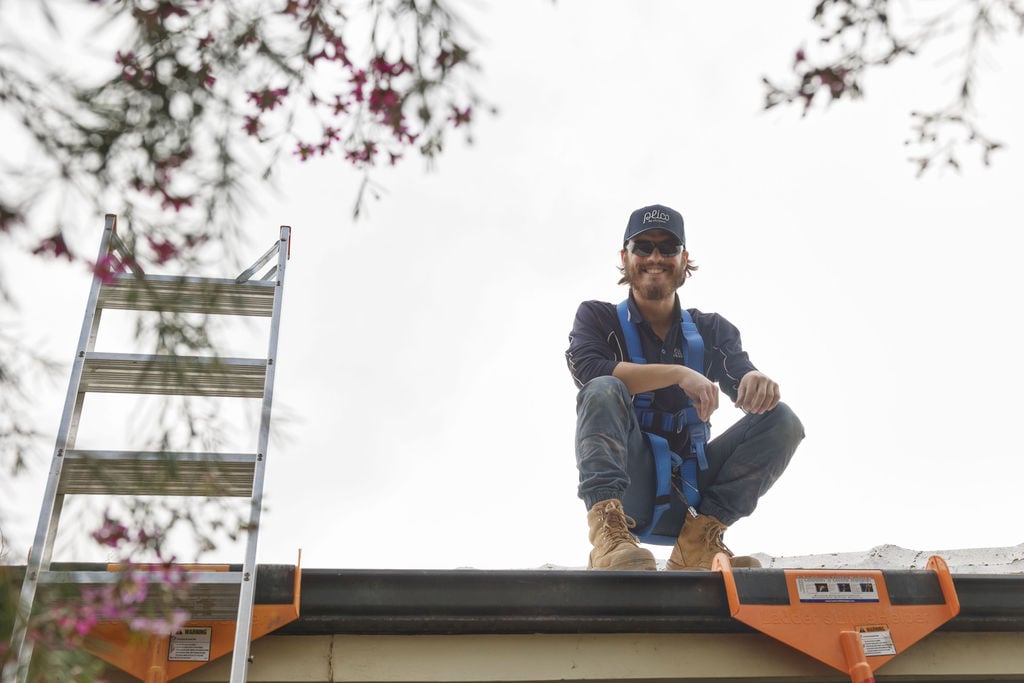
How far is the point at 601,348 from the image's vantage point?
9.93 ft

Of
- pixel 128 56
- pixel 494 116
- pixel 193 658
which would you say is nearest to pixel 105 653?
pixel 193 658

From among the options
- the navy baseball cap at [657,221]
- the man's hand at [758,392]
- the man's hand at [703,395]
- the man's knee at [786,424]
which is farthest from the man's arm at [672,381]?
the navy baseball cap at [657,221]

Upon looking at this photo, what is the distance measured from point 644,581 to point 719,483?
95 cm

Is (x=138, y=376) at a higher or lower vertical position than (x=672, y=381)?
lower

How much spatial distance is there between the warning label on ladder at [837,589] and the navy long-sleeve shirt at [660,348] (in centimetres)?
92

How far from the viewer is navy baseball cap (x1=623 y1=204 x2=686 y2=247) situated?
3.12 metres

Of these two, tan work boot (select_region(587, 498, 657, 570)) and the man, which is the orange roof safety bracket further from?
the man

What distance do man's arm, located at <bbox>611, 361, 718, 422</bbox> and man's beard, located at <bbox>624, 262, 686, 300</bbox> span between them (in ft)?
1.22

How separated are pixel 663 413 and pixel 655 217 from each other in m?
0.71

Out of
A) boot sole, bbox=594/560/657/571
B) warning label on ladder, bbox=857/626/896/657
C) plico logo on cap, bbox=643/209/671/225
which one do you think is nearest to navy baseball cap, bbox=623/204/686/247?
plico logo on cap, bbox=643/209/671/225

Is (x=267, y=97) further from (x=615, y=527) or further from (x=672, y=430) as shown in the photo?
(x=672, y=430)

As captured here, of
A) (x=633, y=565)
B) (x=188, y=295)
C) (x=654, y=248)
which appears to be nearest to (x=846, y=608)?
(x=633, y=565)

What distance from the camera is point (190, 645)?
72.1 inches

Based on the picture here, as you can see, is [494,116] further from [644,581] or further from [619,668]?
[619,668]
